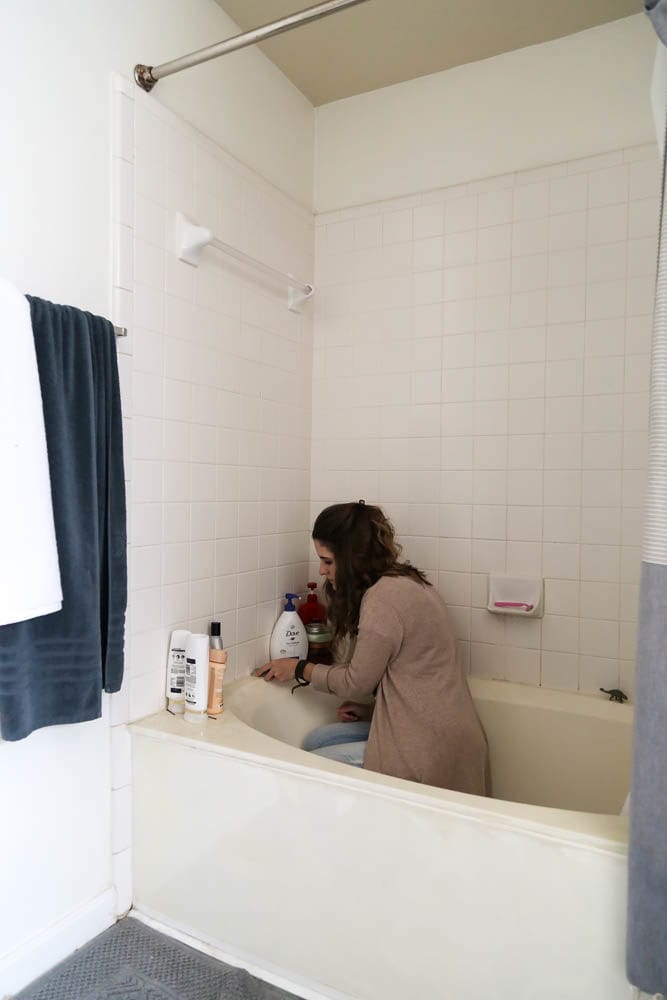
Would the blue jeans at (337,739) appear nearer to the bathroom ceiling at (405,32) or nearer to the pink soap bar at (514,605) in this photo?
the pink soap bar at (514,605)

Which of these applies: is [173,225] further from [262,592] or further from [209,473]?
[262,592]

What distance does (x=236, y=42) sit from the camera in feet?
5.10

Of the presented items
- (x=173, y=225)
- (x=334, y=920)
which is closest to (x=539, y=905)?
(x=334, y=920)

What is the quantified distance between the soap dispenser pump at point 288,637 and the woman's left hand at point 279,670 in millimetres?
96

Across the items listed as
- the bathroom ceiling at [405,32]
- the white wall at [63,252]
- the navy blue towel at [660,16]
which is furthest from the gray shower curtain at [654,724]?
the white wall at [63,252]

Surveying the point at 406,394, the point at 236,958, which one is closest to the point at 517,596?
the point at 406,394

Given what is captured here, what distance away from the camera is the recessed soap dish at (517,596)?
2.16 m

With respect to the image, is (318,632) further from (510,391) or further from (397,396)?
(510,391)

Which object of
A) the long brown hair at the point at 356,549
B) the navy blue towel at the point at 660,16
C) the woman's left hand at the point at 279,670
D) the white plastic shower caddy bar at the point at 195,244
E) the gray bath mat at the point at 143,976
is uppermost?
the navy blue towel at the point at 660,16

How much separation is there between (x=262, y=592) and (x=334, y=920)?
41.3 inches

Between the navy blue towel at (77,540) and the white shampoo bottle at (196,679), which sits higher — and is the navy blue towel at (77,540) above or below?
above

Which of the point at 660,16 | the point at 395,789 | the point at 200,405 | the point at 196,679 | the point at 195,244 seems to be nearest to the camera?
the point at 660,16

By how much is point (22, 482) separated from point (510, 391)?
5.16ft

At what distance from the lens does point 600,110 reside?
2.07 meters
